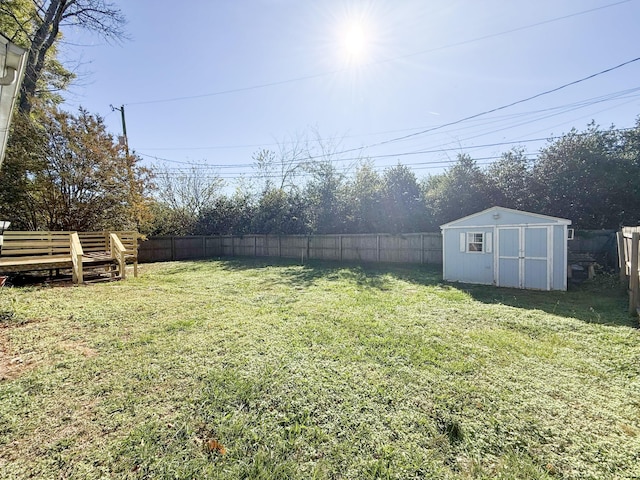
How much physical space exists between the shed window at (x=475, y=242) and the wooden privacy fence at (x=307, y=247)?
8.75 ft

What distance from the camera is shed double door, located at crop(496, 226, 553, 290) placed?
630cm

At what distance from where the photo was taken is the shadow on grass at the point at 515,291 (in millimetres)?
4566

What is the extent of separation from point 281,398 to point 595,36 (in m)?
9.73

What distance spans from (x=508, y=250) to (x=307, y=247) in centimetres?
800

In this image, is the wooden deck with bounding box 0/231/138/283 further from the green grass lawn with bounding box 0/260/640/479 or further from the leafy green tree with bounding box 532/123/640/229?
the leafy green tree with bounding box 532/123/640/229

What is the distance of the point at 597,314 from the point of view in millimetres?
4469

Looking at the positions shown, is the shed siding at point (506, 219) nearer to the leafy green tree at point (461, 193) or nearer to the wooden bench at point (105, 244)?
the leafy green tree at point (461, 193)

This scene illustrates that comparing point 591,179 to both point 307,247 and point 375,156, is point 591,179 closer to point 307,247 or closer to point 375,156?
point 375,156

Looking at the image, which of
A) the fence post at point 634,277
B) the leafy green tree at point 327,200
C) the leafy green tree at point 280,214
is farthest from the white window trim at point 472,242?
the leafy green tree at point 280,214

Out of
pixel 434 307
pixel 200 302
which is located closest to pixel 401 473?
pixel 434 307

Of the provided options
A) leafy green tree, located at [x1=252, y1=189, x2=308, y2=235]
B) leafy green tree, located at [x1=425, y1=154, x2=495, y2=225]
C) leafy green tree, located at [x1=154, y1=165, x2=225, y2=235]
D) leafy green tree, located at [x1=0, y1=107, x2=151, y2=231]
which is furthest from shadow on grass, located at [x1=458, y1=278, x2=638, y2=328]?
leafy green tree, located at [x1=154, y1=165, x2=225, y2=235]

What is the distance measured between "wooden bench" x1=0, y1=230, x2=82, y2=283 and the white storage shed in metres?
9.35

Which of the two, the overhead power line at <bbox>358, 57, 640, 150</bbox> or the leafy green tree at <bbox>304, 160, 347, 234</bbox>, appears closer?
the overhead power line at <bbox>358, 57, 640, 150</bbox>

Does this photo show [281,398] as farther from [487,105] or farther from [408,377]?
[487,105]
